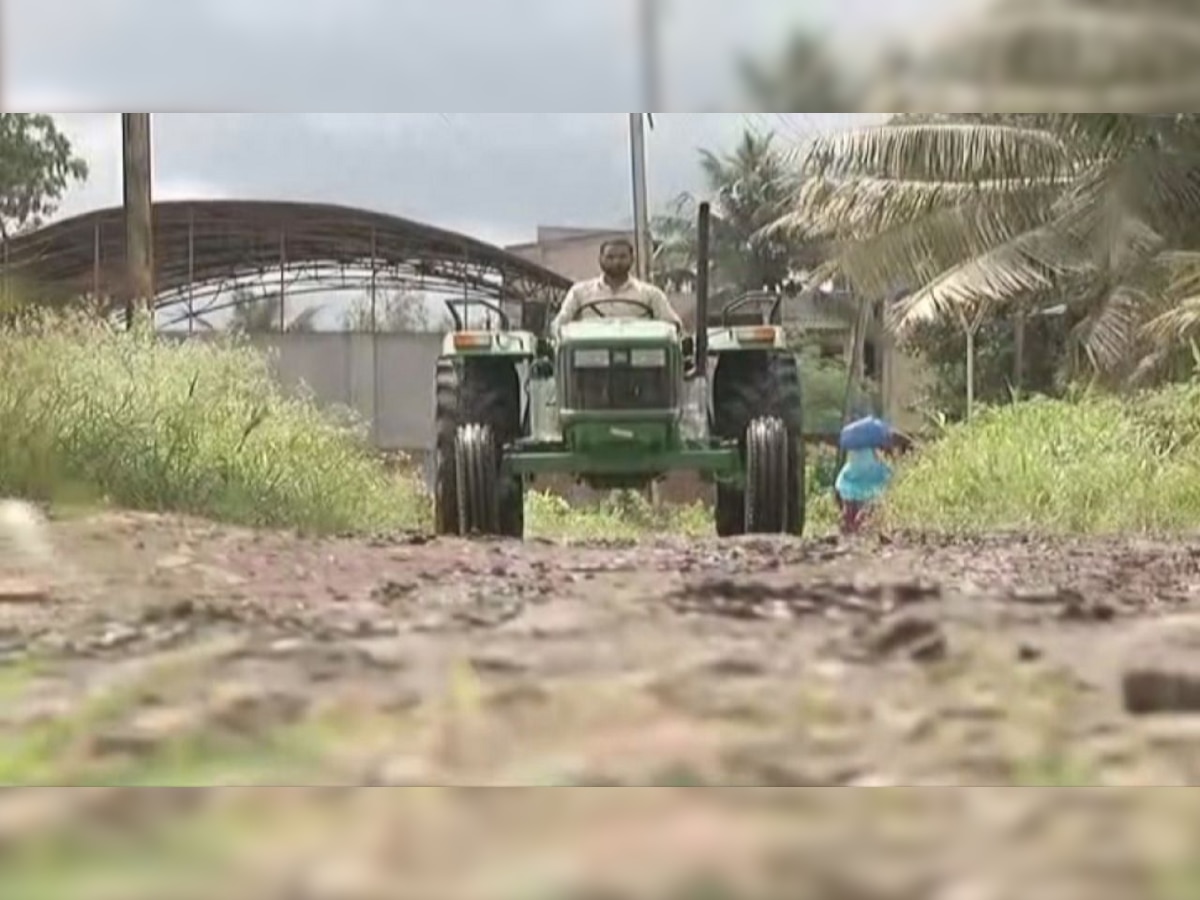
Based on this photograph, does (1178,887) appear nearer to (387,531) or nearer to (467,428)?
(387,531)

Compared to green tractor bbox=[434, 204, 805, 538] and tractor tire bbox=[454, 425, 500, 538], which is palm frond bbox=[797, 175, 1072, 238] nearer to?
green tractor bbox=[434, 204, 805, 538]

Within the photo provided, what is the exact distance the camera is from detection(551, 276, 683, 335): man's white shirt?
98.3 inches

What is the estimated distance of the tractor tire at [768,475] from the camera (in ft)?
8.05

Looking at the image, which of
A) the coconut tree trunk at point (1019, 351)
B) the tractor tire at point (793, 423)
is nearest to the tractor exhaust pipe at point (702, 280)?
the tractor tire at point (793, 423)

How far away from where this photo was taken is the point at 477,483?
8.25 feet

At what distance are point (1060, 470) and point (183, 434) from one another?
149 cm

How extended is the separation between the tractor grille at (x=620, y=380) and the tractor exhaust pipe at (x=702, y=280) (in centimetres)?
7

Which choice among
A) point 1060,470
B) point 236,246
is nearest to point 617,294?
point 236,246

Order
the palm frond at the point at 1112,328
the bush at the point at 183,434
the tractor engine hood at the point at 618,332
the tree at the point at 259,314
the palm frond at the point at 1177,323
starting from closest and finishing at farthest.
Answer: the bush at the point at 183,434 → the tree at the point at 259,314 → the tractor engine hood at the point at 618,332 → the palm frond at the point at 1112,328 → the palm frond at the point at 1177,323

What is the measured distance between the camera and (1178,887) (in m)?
1.14

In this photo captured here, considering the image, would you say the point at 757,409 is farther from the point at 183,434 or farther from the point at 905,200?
the point at 905,200

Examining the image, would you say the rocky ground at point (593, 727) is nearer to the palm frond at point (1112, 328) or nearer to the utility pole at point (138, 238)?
the utility pole at point (138, 238)
